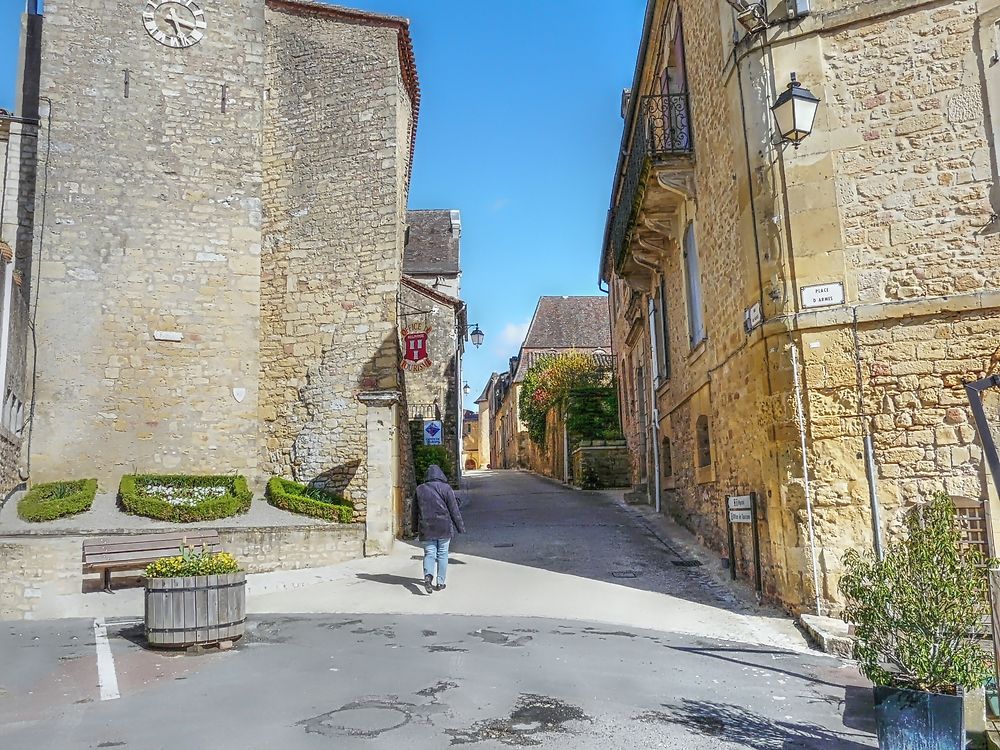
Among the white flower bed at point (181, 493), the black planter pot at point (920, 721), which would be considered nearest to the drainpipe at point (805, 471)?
the black planter pot at point (920, 721)

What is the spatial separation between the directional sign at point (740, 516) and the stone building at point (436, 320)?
7.87 metres

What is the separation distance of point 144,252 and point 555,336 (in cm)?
2729

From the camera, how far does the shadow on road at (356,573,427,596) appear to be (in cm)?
992

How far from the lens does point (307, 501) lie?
13102 millimetres

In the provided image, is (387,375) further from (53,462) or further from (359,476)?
(53,462)

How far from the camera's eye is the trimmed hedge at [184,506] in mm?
12031

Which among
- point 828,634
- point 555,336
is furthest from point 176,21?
point 555,336

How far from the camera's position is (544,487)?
78.7 feet

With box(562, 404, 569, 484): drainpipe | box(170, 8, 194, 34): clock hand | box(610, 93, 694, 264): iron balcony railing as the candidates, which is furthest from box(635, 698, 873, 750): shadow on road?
box(562, 404, 569, 484): drainpipe

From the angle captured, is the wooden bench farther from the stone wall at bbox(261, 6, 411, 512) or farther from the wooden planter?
the stone wall at bbox(261, 6, 411, 512)

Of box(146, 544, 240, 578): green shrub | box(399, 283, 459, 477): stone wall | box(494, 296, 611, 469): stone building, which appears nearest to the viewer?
box(146, 544, 240, 578): green shrub

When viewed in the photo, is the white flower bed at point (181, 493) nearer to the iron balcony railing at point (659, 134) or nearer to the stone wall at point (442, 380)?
the iron balcony railing at point (659, 134)

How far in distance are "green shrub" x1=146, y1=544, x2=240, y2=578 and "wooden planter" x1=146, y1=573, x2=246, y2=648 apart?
0.09 m

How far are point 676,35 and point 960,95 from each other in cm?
519
